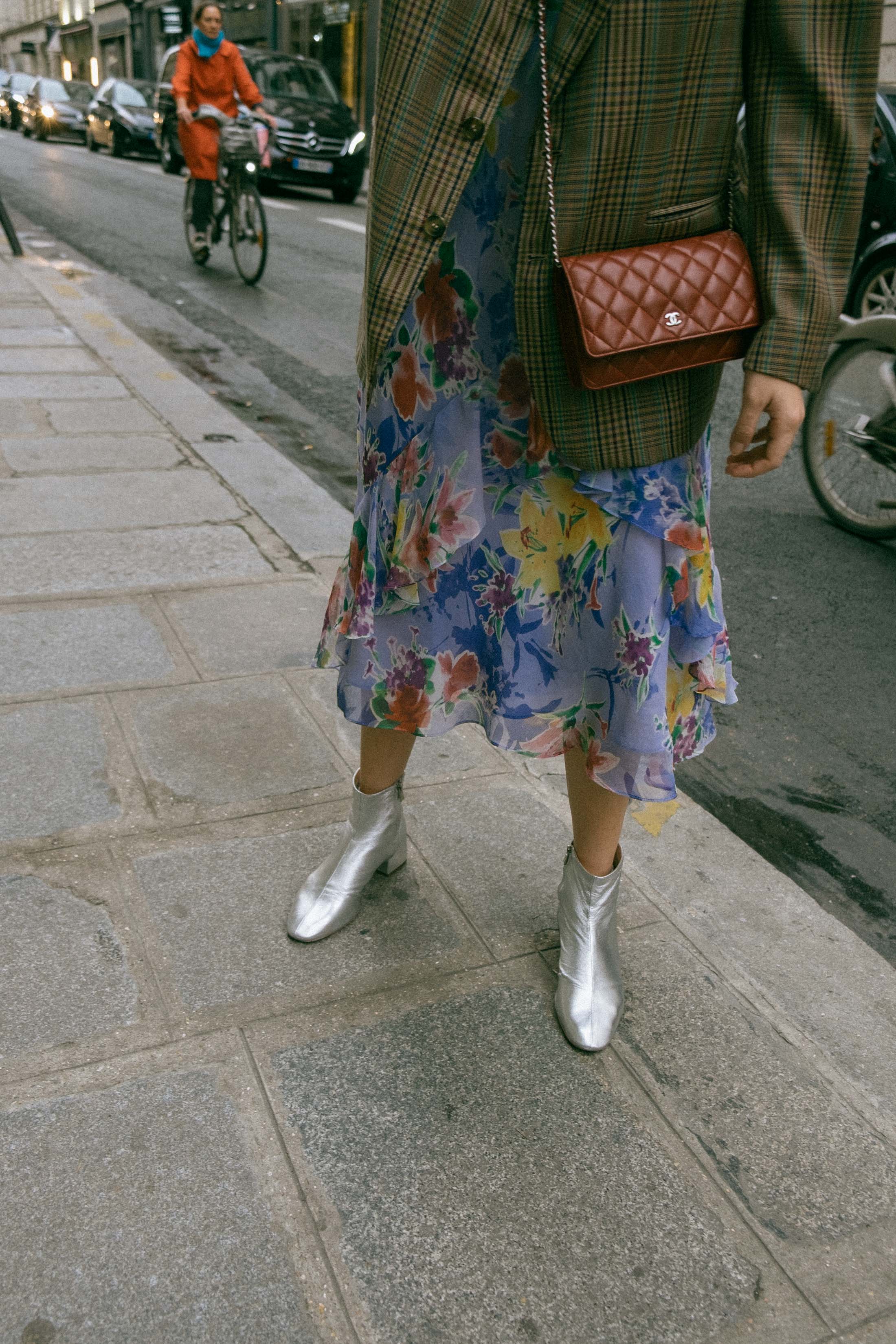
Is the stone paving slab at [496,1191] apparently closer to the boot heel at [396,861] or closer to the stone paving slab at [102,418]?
the boot heel at [396,861]

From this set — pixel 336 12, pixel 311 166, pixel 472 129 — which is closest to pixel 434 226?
pixel 472 129

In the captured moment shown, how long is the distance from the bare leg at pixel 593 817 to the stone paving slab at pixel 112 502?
2.02 metres

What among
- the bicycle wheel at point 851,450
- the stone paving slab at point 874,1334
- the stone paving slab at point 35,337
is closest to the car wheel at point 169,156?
the stone paving slab at point 35,337

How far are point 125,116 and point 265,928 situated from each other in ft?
68.3

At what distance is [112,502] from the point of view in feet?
11.2

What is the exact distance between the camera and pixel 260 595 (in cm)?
287

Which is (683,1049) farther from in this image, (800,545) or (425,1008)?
(800,545)

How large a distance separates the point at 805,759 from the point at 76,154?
21.7m

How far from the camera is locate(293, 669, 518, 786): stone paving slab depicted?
2207 mm

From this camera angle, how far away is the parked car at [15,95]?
26.5 m

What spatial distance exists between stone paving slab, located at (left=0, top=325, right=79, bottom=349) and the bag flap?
186 inches

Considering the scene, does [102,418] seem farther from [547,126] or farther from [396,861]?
[547,126]

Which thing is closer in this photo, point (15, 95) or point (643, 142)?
point (643, 142)

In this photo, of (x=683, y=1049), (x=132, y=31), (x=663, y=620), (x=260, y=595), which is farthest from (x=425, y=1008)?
(x=132, y=31)
